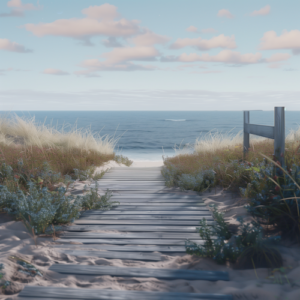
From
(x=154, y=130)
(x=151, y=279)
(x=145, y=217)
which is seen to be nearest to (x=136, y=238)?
(x=145, y=217)

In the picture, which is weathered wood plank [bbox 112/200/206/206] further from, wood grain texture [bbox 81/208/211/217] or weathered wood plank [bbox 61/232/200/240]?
weathered wood plank [bbox 61/232/200/240]

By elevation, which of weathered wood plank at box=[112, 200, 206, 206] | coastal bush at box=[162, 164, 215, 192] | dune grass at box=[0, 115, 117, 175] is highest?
dune grass at box=[0, 115, 117, 175]

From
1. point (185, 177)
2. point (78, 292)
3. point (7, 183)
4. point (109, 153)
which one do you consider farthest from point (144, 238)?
point (109, 153)

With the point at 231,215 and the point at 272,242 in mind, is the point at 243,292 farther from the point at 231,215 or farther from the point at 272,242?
the point at 231,215

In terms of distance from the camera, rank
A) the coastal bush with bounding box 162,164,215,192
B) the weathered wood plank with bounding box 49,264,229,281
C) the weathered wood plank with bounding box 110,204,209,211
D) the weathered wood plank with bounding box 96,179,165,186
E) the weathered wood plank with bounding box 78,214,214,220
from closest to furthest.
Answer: the weathered wood plank with bounding box 49,264,229,281 → the weathered wood plank with bounding box 78,214,214,220 → the weathered wood plank with bounding box 110,204,209,211 → the coastal bush with bounding box 162,164,215,192 → the weathered wood plank with bounding box 96,179,165,186

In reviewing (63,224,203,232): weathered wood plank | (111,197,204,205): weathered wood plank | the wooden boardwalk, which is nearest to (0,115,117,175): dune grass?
the wooden boardwalk

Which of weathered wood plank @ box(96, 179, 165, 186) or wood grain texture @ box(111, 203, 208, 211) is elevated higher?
weathered wood plank @ box(96, 179, 165, 186)

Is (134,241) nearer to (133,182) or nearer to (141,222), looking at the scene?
(141,222)

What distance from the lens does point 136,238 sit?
265 cm

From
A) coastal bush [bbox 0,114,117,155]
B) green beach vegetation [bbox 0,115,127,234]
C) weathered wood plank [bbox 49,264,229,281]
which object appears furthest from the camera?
coastal bush [bbox 0,114,117,155]

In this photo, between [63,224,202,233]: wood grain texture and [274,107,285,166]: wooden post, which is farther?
[274,107,285,166]: wooden post

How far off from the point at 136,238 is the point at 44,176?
8.33 ft

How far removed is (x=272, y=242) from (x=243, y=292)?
72cm

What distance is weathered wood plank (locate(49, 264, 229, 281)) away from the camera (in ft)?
6.41
